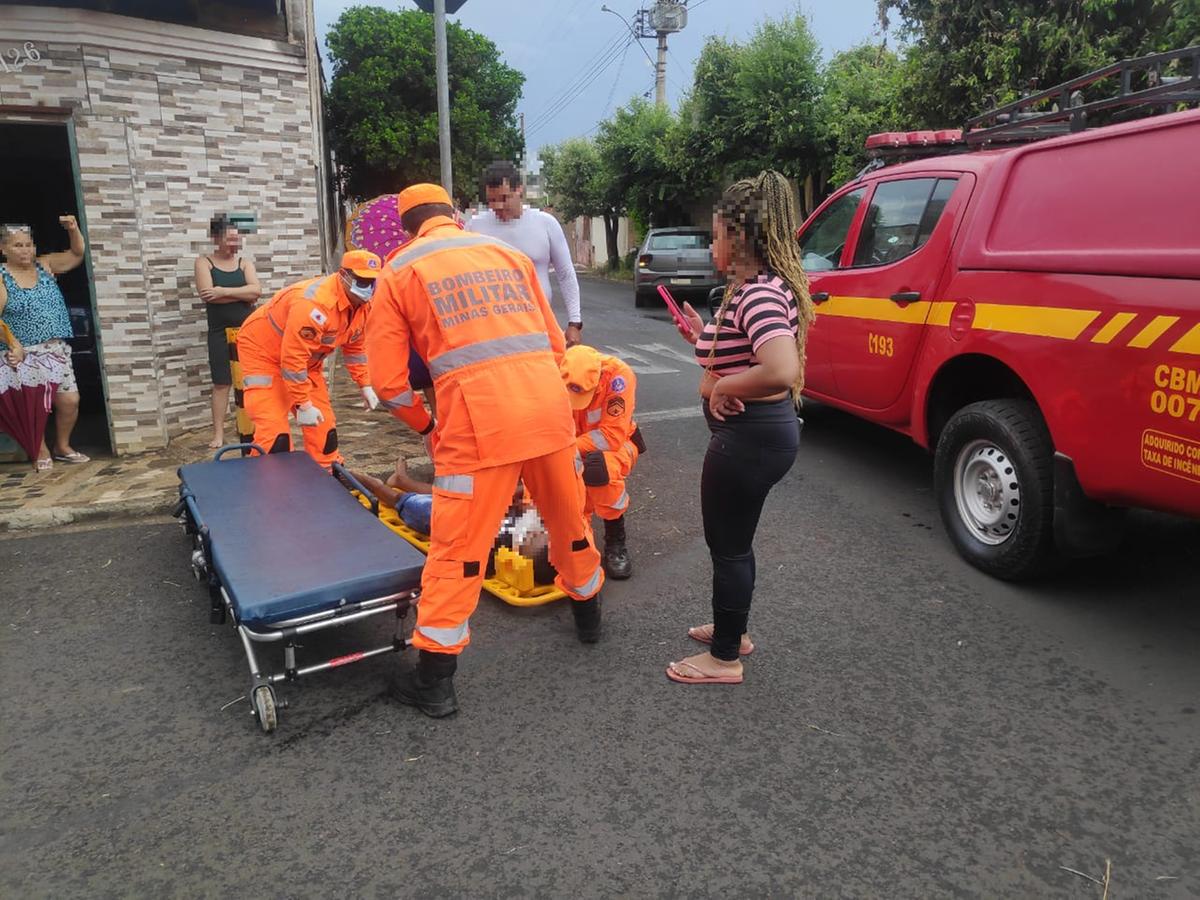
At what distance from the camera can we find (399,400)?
3.25 meters

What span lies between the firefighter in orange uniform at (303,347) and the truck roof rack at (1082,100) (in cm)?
383

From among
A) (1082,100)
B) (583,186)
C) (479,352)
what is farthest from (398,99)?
(479,352)

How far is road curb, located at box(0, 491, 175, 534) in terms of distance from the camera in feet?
17.1

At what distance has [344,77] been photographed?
23125mm

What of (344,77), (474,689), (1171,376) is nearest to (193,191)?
(474,689)

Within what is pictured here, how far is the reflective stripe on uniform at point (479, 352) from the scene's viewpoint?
10.1ft

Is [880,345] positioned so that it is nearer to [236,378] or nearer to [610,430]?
[610,430]

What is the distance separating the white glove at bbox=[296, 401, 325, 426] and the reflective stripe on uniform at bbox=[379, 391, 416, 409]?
1706 millimetres

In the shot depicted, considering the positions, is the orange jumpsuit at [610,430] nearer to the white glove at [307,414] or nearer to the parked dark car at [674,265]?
the white glove at [307,414]

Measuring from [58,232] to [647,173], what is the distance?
707 inches

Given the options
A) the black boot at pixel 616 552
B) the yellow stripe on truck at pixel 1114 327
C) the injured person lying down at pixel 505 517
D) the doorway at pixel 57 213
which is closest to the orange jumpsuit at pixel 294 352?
the injured person lying down at pixel 505 517

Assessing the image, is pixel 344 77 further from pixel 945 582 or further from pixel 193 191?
pixel 945 582

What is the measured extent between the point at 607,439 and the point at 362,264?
166 cm

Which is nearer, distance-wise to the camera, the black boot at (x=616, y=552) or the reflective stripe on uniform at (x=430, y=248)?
the reflective stripe on uniform at (x=430, y=248)
